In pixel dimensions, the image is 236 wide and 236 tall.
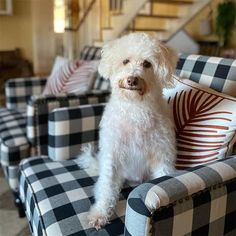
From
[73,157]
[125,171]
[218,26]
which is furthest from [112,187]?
[218,26]

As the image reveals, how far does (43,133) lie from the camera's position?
171 centimetres

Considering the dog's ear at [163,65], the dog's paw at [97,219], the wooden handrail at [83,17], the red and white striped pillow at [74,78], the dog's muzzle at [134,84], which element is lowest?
the dog's paw at [97,219]

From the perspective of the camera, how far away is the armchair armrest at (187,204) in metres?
0.71

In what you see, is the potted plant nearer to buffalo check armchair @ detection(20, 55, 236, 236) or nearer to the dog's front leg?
buffalo check armchair @ detection(20, 55, 236, 236)

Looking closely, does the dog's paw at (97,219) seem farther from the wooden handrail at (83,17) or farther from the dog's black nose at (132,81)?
the wooden handrail at (83,17)

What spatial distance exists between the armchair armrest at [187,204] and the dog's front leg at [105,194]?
8.6 inches

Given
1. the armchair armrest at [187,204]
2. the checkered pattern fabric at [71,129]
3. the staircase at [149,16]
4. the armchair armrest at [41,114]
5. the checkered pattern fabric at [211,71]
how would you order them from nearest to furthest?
the armchair armrest at [187,204], the checkered pattern fabric at [211,71], the checkered pattern fabric at [71,129], the armchair armrest at [41,114], the staircase at [149,16]

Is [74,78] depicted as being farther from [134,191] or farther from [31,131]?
[134,191]

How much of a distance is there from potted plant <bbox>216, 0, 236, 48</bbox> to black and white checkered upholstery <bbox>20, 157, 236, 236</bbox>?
4.20 m

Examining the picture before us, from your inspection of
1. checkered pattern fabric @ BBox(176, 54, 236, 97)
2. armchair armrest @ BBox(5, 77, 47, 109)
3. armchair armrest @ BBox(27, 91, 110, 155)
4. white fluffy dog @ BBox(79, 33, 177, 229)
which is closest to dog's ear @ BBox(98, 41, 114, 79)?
white fluffy dog @ BBox(79, 33, 177, 229)

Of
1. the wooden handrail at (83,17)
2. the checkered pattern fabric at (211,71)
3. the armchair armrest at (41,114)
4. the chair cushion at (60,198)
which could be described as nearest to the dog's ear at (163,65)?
the checkered pattern fabric at (211,71)

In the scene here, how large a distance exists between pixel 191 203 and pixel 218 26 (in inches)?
178

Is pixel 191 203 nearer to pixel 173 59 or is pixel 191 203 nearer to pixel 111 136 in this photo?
pixel 111 136

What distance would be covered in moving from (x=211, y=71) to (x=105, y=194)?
678mm
